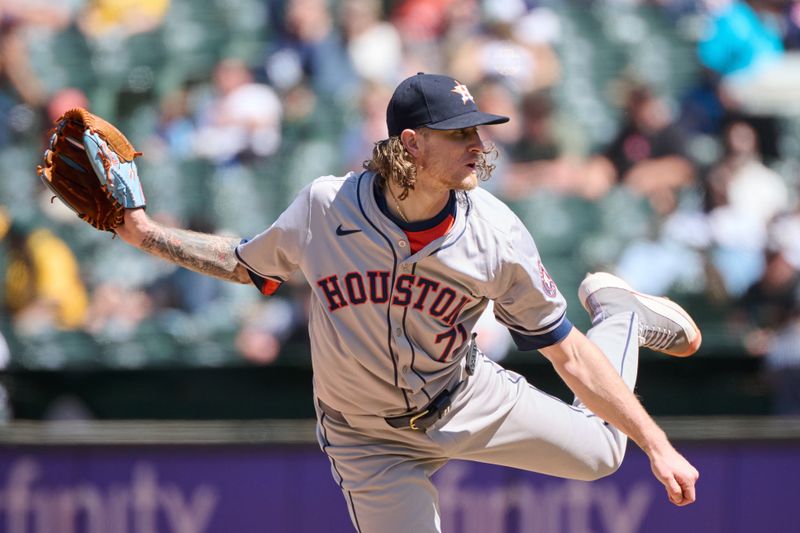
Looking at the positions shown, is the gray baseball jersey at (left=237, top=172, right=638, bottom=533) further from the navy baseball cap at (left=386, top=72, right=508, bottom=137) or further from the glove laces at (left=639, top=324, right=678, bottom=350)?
the navy baseball cap at (left=386, top=72, right=508, bottom=137)

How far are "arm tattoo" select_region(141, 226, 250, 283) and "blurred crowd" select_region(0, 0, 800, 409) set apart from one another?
10.8 feet

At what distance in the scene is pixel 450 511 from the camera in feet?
20.8

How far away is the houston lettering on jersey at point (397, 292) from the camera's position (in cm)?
366

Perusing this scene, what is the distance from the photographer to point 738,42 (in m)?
8.16

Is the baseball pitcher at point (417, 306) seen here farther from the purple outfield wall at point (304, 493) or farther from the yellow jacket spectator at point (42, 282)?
the yellow jacket spectator at point (42, 282)

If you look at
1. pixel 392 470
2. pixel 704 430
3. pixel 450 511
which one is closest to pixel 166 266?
pixel 450 511

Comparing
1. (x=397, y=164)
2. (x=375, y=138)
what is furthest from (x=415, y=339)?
(x=375, y=138)

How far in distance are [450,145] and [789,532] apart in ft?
12.7

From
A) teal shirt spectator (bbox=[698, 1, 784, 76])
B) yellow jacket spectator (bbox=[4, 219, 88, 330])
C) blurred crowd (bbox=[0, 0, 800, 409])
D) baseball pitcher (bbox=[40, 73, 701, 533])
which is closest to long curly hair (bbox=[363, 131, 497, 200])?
baseball pitcher (bbox=[40, 73, 701, 533])

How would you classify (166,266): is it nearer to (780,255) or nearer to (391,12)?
(391,12)

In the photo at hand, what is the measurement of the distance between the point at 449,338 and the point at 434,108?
0.75 m

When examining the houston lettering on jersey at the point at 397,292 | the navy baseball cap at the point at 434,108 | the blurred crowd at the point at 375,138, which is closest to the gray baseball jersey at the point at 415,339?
the houston lettering on jersey at the point at 397,292

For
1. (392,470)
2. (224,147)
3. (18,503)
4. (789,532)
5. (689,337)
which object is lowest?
(789,532)

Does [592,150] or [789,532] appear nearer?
[789,532]
